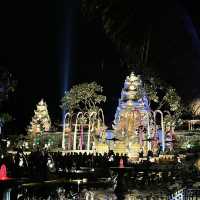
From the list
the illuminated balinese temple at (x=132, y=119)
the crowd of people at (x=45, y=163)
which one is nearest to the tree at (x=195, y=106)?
the crowd of people at (x=45, y=163)

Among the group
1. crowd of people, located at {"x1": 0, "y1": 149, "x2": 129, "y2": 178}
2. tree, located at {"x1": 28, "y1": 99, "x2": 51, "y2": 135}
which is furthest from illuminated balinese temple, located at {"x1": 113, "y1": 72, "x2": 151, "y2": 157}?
crowd of people, located at {"x1": 0, "y1": 149, "x2": 129, "y2": 178}

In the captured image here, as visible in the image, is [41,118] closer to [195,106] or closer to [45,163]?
[45,163]

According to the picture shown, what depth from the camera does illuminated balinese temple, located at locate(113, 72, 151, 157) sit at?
48.5 m

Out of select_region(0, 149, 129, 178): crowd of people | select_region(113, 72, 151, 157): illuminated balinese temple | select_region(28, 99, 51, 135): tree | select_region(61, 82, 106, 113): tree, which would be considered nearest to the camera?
select_region(0, 149, 129, 178): crowd of people

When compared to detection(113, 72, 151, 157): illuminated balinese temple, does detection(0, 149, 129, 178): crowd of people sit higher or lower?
lower

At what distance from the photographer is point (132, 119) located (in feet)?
169

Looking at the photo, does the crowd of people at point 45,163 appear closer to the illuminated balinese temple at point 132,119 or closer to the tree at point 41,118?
the illuminated balinese temple at point 132,119

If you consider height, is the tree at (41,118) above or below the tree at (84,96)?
below

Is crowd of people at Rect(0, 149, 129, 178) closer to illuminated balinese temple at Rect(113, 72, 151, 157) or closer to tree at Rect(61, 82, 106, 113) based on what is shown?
illuminated balinese temple at Rect(113, 72, 151, 157)

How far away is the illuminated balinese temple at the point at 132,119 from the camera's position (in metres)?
48.5

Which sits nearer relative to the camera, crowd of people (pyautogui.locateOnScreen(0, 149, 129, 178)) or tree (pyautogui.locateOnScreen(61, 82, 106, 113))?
crowd of people (pyautogui.locateOnScreen(0, 149, 129, 178))

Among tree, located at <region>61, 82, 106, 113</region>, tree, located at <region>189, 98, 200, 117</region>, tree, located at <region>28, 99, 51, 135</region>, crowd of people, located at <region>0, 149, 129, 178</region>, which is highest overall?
tree, located at <region>61, 82, 106, 113</region>

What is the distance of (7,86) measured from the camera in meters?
27.5

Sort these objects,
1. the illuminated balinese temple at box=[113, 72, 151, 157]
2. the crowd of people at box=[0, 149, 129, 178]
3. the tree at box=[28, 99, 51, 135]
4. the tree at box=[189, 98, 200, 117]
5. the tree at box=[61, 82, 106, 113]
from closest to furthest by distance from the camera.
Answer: the tree at box=[189, 98, 200, 117] → the crowd of people at box=[0, 149, 129, 178] → the illuminated balinese temple at box=[113, 72, 151, 157] → the tree at box=[61, 82, 106, 113] → the tree at box=[28, 99, 51, 135]
